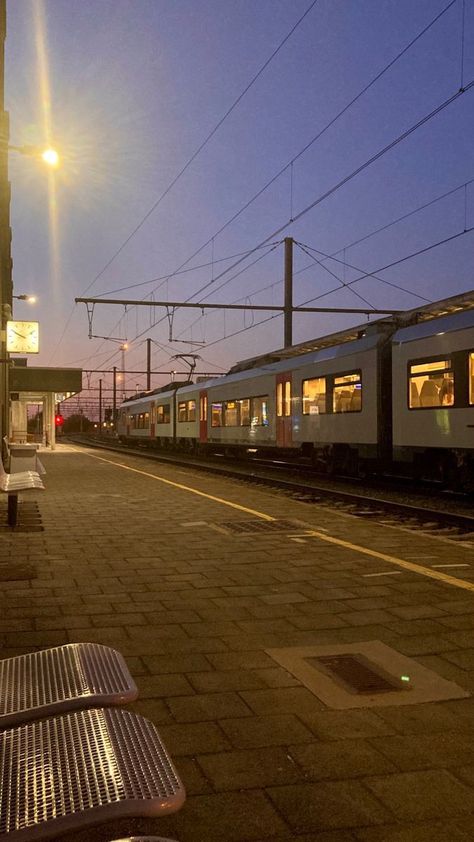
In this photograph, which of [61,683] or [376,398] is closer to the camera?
[61,683]

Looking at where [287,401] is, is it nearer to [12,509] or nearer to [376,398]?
[376,398]

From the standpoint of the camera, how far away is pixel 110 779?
5.58 feet

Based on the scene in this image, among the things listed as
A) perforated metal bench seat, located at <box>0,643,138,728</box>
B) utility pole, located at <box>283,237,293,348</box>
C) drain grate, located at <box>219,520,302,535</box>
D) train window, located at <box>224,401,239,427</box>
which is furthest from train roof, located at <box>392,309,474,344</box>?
train window, located at <box>224,401,239,427</box>

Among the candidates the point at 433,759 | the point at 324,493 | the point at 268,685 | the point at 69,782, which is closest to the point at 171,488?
the point at 324,493

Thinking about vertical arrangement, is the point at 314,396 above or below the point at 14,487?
above

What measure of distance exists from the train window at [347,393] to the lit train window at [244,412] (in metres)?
7.43

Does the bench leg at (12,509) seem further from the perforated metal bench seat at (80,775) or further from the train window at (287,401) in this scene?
the train window at (287,401)

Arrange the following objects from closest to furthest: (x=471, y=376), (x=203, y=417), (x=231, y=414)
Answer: (x=471, y=376), (x=231, y=414), (x=203, y=417)

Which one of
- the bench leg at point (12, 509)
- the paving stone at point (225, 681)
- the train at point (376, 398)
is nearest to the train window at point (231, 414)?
the train at point (376, 398)

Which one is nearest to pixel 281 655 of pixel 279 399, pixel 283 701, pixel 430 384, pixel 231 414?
pixel 283 701

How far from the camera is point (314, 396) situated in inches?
738

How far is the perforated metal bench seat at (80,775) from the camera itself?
158cm

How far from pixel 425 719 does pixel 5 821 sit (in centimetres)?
230

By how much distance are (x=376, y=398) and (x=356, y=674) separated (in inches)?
461
